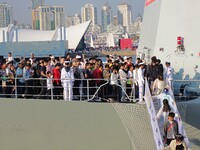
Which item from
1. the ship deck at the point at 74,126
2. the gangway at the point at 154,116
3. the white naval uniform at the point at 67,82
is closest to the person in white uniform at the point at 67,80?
the white naval uniform at the point at 67,82

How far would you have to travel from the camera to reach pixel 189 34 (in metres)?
12.4

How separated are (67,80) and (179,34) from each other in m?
3.57

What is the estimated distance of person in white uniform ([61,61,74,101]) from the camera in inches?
452

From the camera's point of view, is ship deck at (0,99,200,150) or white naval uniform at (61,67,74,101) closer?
ship deck at (0,99,200,150)

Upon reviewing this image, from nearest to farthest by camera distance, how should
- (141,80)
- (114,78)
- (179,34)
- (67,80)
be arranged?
(141,80) → (114,78) → (67,80) → (179,34)

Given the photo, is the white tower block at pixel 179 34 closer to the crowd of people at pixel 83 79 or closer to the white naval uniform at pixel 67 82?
the crowd of people at pixel 83 79

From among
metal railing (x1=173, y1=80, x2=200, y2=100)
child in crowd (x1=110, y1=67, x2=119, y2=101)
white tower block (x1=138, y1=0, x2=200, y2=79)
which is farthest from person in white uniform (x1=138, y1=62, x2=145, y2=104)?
white tower block (x1=138, y1=0, x2=200, y2=79)

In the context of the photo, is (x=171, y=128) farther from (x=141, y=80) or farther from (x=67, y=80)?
(x=67, y=80)

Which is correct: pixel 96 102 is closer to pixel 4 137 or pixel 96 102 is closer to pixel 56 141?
pixel 56 141

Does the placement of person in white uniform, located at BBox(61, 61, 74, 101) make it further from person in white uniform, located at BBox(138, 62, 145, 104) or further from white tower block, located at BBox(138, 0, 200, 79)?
white tower block, located at BBox(138, 0, 200, 79)

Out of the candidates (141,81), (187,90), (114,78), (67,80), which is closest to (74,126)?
(67,80)

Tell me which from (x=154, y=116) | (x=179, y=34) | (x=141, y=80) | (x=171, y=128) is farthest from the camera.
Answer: (x=179, y=34)

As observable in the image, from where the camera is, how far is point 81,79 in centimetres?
1144

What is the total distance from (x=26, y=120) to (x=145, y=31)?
5.66 metres
